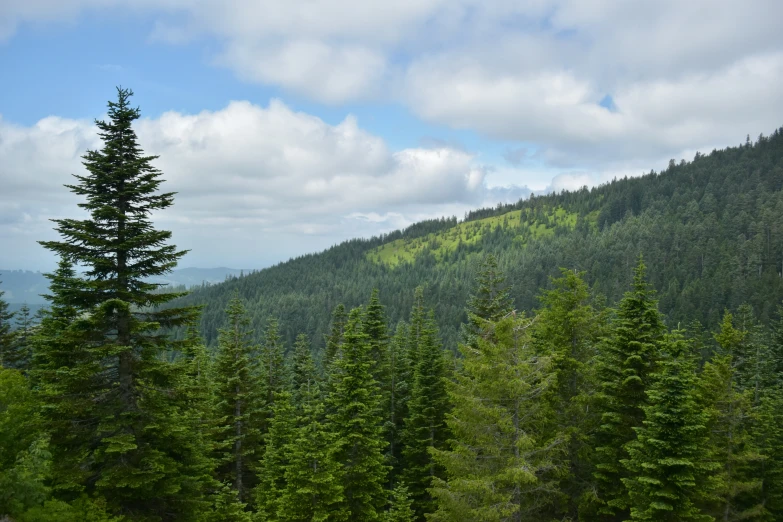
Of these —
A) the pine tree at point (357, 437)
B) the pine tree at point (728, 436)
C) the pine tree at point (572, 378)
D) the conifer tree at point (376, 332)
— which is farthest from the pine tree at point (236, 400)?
the pine tree at point (728, 436)

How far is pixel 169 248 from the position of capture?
14.4 metres

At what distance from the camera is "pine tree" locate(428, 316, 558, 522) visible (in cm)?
1416

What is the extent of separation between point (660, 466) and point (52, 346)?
67.7 ft

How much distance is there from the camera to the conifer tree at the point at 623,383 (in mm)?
18500

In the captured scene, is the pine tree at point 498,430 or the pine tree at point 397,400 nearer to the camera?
the pine tree at point 498,430

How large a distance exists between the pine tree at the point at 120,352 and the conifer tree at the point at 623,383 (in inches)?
637

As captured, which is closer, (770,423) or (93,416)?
(93,416)

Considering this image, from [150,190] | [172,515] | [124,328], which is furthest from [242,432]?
[150,190]

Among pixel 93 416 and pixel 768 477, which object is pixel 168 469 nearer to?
pixel 93 416

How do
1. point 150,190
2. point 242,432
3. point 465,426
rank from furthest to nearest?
point 242,432 → point 465,426 → point 150,190

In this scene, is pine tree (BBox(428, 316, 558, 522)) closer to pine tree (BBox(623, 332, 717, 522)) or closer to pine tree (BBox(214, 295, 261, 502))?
pine tree (BBox(623, 332, 717, 522))

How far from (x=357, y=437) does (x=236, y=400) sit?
11.3m

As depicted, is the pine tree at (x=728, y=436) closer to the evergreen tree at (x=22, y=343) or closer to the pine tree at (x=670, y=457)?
the pine tree at (x=670, y=457)

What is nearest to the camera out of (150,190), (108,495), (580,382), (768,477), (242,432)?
(108,495)
